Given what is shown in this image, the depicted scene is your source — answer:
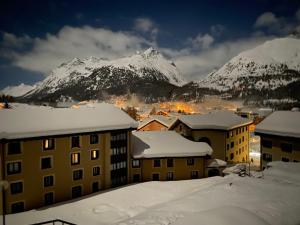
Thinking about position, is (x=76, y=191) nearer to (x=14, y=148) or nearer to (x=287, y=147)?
(x=14, y=148)

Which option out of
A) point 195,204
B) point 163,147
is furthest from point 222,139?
point 195,204

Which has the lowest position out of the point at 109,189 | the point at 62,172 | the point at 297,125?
the point at 109,189

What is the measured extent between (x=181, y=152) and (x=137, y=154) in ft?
25.6

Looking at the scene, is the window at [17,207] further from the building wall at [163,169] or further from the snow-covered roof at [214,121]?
the snow-covered roof at [214,121]

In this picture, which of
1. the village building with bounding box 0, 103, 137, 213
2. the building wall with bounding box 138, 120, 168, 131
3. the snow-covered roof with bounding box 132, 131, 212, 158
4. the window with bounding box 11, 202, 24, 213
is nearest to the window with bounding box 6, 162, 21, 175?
the village building with bounding box 0, 103, 137, 213

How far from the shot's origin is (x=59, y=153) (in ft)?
131

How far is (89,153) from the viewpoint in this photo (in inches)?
1704

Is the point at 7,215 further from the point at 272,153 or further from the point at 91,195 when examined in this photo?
the point at 272,153

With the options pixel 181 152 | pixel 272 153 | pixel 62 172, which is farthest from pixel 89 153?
pixel 272 153

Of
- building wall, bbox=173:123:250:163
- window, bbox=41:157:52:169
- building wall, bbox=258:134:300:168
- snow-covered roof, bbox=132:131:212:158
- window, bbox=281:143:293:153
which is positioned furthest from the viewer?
building wall, bbox=173:123:250:163

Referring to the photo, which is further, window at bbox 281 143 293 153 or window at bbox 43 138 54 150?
window at bbox 281 143 293 153

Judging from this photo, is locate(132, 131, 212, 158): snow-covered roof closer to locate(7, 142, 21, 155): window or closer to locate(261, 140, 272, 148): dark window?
locate(261, 140, 272, 148): dark window

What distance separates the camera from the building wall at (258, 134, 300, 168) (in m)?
47.1

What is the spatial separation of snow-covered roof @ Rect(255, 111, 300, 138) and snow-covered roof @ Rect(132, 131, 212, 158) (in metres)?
11.3
